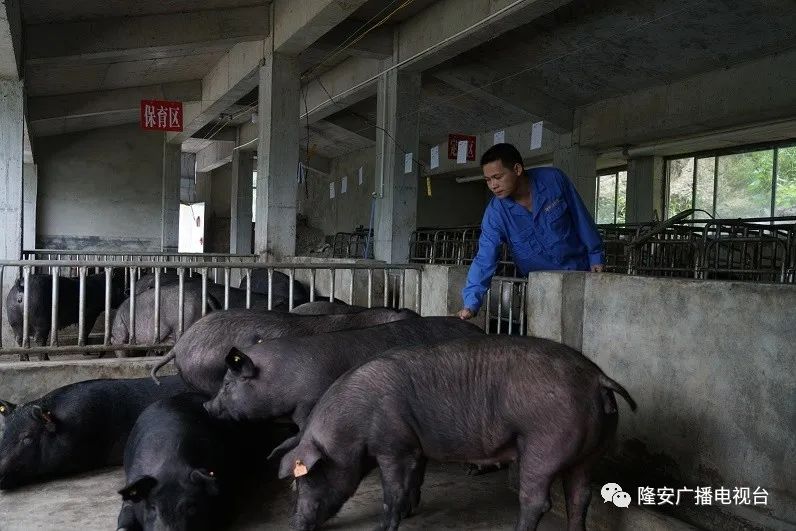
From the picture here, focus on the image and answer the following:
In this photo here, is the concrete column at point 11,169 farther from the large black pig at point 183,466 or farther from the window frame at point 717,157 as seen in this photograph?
the window frame at point 717,157

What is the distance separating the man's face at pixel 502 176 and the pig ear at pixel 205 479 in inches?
82.8

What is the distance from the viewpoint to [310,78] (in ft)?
44.8

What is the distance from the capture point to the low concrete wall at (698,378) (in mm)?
2865

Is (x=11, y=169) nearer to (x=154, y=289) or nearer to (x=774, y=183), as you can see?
(x=154, y=289)

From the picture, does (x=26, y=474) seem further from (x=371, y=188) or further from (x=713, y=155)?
(x=371, y=188)

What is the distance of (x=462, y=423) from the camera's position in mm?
2949

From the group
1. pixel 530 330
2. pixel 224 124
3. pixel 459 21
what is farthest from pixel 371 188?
pixel 530 330

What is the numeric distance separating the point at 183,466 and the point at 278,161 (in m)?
7.01

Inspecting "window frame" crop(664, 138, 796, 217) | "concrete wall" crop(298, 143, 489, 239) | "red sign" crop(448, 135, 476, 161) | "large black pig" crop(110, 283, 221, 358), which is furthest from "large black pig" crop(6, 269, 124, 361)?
"concrete wall" crop(298, 143, 489, 239)

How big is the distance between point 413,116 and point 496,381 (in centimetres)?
711

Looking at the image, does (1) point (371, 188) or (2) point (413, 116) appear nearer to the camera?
(2) point (413, 116)

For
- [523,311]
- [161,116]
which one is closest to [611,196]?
[161,116]

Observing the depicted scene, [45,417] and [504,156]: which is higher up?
[504,156]

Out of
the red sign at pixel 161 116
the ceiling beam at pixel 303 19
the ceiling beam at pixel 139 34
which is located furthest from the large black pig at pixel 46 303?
the red sign at pixel 161 116
